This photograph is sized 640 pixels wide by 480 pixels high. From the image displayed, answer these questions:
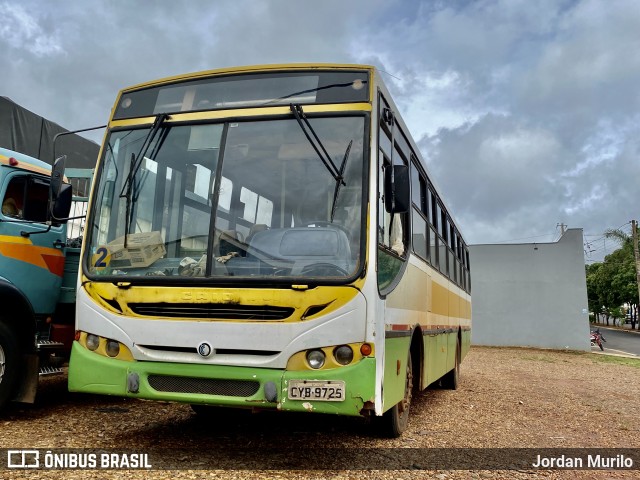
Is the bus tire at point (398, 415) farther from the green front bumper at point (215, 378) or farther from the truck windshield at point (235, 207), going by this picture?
the truck windshield at point (235, 207)

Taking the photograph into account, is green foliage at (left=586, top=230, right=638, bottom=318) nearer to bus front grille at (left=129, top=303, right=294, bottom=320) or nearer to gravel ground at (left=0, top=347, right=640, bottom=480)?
gravel ground at (left=0, top=347, right=640, bottom=480)

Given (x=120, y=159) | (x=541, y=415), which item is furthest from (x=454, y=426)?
(x=120, y=159)

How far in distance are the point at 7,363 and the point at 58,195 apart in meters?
1.86

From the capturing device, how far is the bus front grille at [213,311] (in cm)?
439

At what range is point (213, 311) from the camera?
450 cm

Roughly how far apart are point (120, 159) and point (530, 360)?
19.0 metres

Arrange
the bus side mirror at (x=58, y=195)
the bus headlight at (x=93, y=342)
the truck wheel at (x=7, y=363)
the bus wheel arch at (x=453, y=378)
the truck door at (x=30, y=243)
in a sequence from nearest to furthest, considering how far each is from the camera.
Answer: the bus headlight at (x=93, y=342) < the bus side mirror at (x=58, y=195) < the truck wheel at (x=7, y=363) < the truck door at (x=30, y=243) < the bus wheel arch at (x=453, y=378)

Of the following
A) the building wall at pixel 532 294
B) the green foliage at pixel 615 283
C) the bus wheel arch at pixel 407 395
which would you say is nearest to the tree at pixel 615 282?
the green foliage at pixel 615 283

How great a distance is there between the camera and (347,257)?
450cm

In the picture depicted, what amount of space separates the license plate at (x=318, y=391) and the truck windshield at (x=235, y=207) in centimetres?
76

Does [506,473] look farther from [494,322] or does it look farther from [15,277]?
[494,322]

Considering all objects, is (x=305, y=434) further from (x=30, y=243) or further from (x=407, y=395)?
(x=30, y=243)

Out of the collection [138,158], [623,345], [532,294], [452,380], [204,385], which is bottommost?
[452,380]

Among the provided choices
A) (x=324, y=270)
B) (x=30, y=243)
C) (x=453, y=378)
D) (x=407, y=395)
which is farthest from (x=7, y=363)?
(x=453, y=378)
